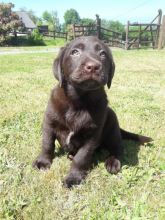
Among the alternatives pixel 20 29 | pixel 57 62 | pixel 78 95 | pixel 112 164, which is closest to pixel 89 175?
pixel 112 164

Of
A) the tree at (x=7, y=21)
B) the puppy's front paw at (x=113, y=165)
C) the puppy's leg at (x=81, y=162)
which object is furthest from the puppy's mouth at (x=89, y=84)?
the tree at (x=7, y=21)

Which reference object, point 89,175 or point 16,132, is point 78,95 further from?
point 16,132

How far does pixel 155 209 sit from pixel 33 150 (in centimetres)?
152

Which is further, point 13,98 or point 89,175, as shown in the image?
point 13,98

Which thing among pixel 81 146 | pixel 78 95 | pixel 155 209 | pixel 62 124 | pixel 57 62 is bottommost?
pixel 155 209

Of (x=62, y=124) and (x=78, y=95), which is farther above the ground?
(x=78, y=95)

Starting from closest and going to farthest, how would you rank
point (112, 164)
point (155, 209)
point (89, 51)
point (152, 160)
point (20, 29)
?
point (155, 209) → point (89, 51) → point (112, 164) → point (152, 160) → point (20, 29)

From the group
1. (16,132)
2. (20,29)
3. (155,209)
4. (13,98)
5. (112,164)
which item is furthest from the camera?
(20,29)

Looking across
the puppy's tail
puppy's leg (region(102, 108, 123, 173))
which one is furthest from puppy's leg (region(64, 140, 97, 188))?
the puppy's tail

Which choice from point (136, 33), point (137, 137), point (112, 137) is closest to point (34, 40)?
point (136, 33)

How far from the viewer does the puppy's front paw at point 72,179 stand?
10.5 feet

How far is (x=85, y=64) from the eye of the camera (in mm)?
2998

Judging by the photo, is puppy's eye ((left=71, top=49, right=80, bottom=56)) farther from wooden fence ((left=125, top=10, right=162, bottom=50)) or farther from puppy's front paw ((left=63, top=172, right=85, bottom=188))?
wooden fence ((left=125, top=10, right=162, bottom=50))

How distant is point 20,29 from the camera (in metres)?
29.4
